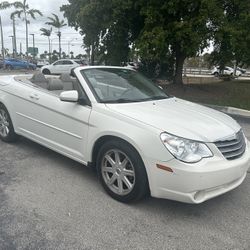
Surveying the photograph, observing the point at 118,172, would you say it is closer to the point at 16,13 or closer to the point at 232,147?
the point at 232,147

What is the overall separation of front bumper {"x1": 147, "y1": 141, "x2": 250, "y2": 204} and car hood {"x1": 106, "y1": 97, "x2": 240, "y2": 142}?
287 millimetres

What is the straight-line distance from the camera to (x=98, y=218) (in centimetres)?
365

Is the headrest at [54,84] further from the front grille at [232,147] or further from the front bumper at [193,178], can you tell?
the front grille at [232,147]

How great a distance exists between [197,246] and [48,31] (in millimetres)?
60052

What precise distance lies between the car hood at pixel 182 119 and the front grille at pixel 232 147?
0.07 meters

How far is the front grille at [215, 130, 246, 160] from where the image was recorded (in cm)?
370

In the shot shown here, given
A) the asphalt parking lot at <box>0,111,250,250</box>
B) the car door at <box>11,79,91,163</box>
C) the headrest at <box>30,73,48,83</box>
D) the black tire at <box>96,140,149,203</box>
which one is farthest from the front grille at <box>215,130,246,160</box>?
the headrest at <box>30,73,48,83</box>

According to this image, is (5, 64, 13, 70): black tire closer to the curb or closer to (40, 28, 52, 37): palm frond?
(40, 28, 52, 37): palm frond

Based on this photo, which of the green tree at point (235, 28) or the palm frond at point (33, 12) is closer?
the green tree at point (235, 28)

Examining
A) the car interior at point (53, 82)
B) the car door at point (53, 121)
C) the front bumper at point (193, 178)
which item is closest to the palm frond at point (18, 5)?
the car interior at point (53, 82)

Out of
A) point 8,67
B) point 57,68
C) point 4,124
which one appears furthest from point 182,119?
point 8,67

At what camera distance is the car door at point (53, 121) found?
443 centimetres

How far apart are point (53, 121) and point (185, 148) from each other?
2061mm

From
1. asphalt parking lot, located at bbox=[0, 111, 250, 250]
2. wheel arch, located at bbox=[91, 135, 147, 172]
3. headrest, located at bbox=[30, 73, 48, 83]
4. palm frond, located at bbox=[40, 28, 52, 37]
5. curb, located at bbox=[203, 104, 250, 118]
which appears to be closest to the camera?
asphalt parking lot, located at bbox=[0, 111, 250, 250]
